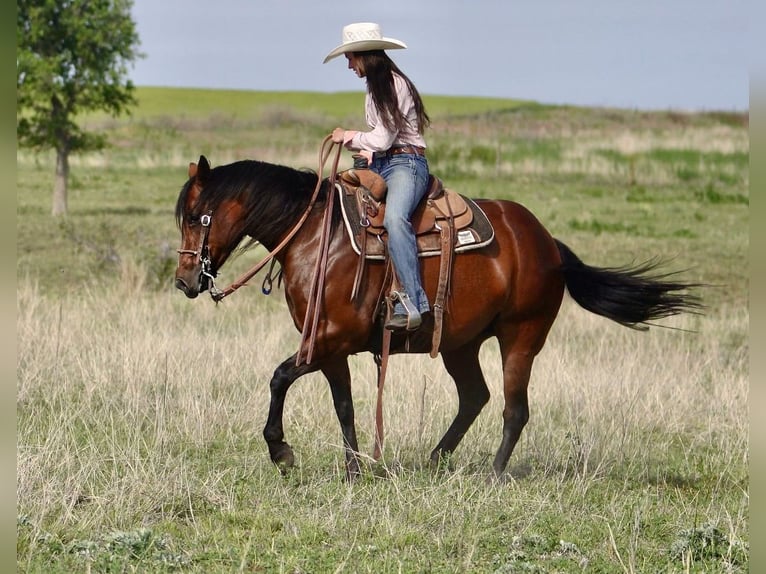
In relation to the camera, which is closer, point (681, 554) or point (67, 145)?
point (681, 554)

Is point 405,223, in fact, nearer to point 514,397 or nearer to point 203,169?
point 203,169

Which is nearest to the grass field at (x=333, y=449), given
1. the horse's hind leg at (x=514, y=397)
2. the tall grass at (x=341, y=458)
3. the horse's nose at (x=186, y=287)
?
the tall grass at (x=341, y=458)

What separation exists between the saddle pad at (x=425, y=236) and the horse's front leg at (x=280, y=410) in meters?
0.79

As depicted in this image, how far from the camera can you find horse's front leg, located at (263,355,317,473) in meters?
6.08

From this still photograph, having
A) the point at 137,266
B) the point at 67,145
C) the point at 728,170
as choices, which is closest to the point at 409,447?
the point at 137,266

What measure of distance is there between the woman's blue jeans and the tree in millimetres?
22227

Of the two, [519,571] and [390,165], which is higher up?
[390,165]

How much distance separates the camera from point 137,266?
1513 cm

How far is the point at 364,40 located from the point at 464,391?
243cm

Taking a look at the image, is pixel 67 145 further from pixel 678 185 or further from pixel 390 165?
pixel 390 165

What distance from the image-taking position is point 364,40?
6.03 metres

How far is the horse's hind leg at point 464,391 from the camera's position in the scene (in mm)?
6828

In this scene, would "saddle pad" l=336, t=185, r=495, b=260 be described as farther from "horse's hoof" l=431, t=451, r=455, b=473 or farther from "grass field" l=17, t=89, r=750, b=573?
"horse's hoof" l=431, t=451, r=455, b=473

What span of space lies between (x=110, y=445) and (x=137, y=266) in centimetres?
912
